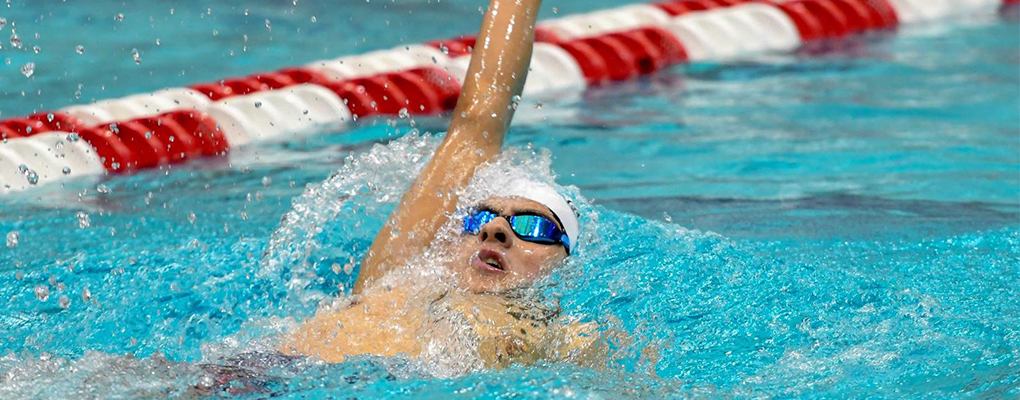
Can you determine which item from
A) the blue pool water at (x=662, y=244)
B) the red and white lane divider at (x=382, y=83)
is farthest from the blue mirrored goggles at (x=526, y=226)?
the red and white lane divider at (x=382, y=83)

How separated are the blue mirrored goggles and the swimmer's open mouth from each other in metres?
0.06

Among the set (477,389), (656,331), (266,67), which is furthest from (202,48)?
(477,389)

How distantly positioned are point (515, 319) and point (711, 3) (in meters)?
4.64

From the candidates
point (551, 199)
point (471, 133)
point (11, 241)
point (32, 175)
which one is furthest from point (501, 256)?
point (32, 175)

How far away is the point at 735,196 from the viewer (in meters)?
4.22

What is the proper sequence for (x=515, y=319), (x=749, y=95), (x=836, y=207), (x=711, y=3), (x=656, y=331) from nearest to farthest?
(x=515, y=319) → (x=656, y=331) → (x=836, y=207) → (x=749, y=95) → (x=711, y=3)

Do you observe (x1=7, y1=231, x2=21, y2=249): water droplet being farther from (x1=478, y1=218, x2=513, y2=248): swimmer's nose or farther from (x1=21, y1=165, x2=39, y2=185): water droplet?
(x1=478, y1=218, x2=513, y2=248): swimmer's nose

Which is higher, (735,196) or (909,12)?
(909,12)

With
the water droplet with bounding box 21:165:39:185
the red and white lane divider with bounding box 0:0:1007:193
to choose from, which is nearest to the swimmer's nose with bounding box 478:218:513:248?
the red and white lane divider with bounding box 0:0:1007:193

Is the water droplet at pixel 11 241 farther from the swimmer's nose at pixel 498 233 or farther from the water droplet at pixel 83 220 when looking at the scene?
the swimmer's nose at pixel 498 233

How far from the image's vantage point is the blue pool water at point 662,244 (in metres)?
2.61

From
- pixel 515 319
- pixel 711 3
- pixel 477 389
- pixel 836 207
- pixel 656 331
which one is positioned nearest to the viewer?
pixel 477 389

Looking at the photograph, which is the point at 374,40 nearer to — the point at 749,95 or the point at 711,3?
the point at 711,3

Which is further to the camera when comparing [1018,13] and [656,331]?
[1018,13]
